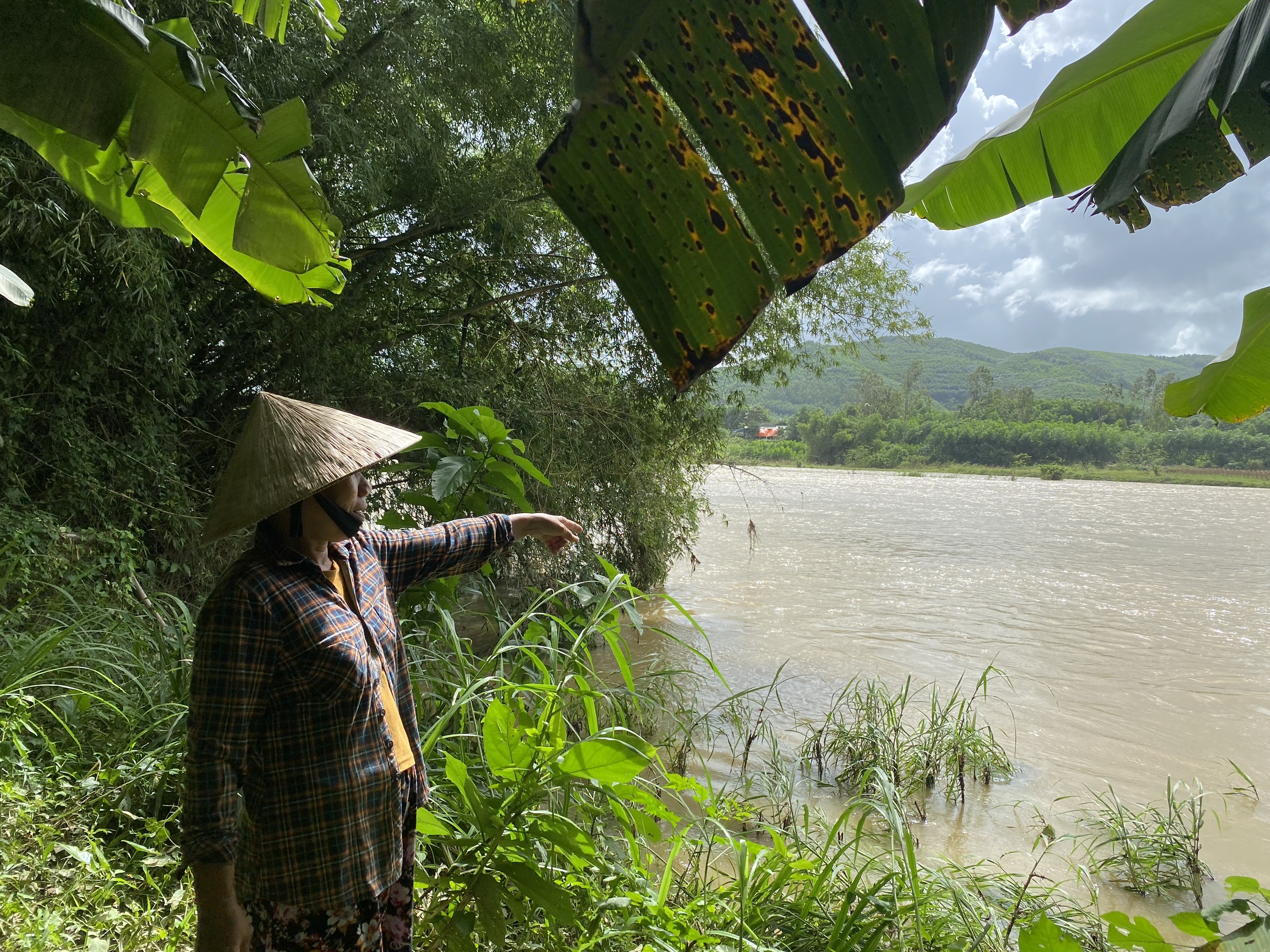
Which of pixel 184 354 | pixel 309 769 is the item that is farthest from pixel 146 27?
pixel 184 354

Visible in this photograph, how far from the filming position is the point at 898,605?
27.7ft

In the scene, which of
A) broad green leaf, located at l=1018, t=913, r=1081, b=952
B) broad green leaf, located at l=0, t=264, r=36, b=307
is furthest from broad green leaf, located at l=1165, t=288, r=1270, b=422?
broad green leaf, located at l=0, t=264, r=36, b=307

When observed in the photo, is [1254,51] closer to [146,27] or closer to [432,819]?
[146,27]

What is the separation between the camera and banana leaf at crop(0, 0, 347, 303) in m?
0.90

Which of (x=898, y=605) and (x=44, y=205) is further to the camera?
(x=898, y=605)

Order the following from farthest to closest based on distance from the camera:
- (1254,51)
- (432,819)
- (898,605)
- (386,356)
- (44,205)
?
(898,605)
(386,356)
(44,205)
(432,819)
(1254,51)

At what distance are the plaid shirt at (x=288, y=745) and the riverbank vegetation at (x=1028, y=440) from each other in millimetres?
29737

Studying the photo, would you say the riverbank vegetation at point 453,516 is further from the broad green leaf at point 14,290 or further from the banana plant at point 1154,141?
the banana plant at point 1154,141

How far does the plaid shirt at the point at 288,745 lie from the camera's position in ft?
3.29

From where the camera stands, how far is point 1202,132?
3.48ft

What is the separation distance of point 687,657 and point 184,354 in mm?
4022

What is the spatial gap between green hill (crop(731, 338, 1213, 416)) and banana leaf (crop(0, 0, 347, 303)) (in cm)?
5889

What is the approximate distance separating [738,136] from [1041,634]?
808 cm

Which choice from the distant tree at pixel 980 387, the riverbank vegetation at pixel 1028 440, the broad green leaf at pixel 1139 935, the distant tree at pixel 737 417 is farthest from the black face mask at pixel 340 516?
the distant tree at pixel 980 387
